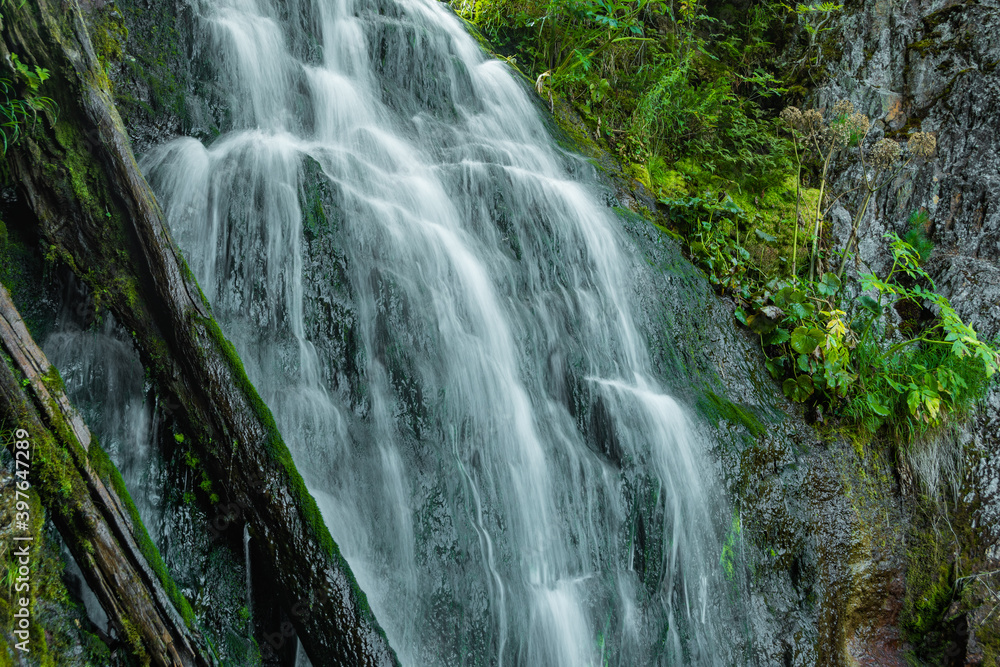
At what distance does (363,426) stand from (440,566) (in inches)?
28.3

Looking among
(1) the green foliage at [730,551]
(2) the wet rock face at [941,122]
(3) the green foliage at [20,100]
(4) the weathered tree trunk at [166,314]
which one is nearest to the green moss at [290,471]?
(4) the weathered tree trunk at [166,314]

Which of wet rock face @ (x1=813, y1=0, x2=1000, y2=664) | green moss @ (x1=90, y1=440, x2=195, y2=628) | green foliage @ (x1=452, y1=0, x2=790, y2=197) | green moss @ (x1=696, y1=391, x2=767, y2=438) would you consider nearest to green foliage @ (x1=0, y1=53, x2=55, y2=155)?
green moss @ (x1=90, y1=440, x2=195, y2=628)

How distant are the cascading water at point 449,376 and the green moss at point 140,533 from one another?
660 millimetres

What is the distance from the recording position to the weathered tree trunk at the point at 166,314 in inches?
76.4

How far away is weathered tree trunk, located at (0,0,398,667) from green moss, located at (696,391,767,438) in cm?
247

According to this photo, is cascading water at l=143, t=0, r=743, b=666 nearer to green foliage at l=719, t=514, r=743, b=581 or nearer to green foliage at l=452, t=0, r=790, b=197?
green foliage at l=719, t=514, r=743, b=581

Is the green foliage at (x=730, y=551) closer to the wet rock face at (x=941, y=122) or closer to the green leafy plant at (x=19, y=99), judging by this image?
the wet rock face at (x=941, y=122)

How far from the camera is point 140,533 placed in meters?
1.78

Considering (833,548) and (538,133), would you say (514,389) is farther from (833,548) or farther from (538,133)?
(538,133)

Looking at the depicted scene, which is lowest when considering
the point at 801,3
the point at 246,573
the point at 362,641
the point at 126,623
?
the point at 362,641

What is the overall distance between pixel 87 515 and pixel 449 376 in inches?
65.8

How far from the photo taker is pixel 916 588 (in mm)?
3840

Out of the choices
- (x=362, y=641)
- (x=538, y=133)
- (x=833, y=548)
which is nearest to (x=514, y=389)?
(x=362, y=641)

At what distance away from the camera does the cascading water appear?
102 inches
